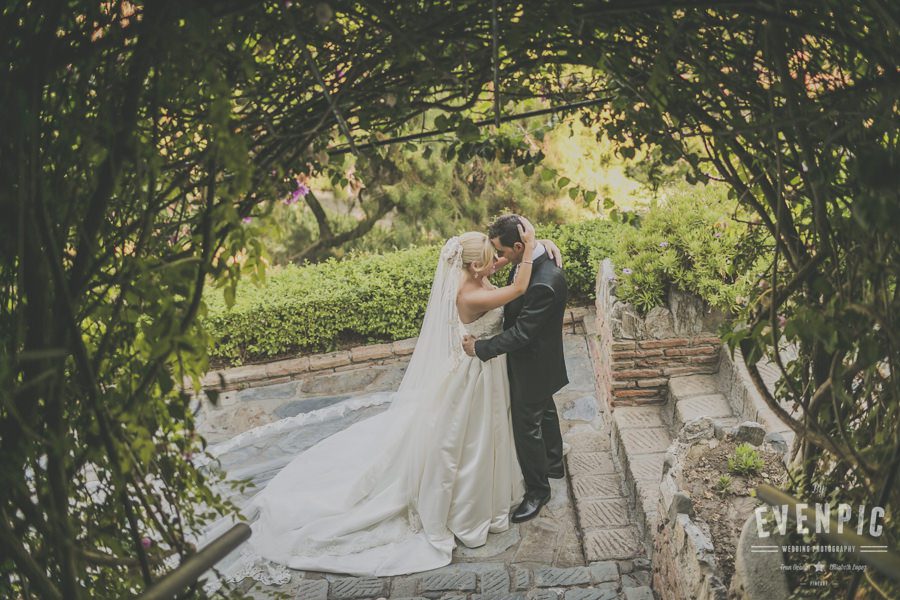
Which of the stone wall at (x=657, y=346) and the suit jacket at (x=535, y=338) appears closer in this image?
the suit jacket at (x=535, y=338)

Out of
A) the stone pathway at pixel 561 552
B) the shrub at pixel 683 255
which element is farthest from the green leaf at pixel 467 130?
the shrub at pixel 683 255

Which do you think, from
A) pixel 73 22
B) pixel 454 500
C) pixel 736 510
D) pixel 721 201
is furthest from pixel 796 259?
pixel 721 201

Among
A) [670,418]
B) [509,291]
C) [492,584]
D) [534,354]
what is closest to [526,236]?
[509,291]

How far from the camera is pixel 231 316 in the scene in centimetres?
783

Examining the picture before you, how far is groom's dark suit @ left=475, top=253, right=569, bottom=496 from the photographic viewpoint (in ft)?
15.6

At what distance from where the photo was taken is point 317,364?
7730 millimetres

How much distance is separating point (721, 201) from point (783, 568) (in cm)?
374

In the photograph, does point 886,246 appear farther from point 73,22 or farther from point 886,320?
point 73,22

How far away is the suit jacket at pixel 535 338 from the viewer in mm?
4738

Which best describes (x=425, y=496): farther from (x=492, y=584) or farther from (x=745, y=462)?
(x=745, y=462)

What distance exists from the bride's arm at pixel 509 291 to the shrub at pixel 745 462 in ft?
5.25

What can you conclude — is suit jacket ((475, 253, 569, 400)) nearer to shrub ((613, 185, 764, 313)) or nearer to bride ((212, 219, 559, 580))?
bride ((212, 219, 559, 580))

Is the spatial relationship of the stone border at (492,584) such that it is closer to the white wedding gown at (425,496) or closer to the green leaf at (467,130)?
the white wedding gown at (425,496)

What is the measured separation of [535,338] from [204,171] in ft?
9.03
